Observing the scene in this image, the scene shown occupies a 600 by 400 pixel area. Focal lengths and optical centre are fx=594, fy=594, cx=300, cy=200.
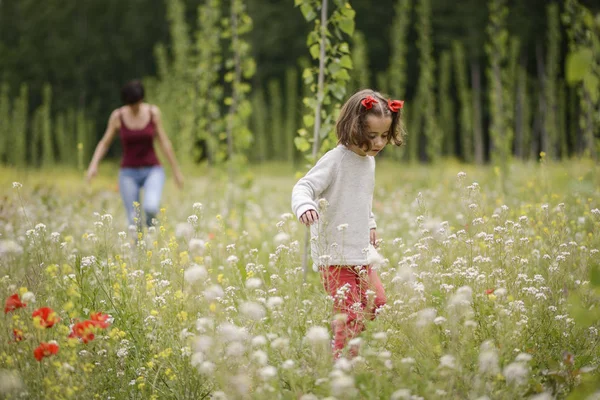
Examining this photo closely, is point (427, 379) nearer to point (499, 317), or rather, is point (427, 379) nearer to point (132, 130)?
point (499, 317)

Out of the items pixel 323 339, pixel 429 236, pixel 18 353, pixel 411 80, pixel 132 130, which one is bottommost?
pixel 18 353

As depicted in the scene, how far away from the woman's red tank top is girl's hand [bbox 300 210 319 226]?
3987mm

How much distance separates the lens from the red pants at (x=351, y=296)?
3.12m

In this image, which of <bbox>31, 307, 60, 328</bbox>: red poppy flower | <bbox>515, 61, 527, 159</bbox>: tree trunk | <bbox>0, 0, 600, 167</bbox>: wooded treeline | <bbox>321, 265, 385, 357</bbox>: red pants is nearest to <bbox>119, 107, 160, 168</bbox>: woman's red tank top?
<bbox>321, 265, 385, 357</bbox>: red pants

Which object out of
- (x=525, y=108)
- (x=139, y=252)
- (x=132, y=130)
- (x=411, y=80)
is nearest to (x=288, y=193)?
(x=132, y=130)

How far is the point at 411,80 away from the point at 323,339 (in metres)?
31.3

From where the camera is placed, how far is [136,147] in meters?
6.67

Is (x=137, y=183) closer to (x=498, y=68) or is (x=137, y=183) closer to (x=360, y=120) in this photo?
(x=360, y=120)

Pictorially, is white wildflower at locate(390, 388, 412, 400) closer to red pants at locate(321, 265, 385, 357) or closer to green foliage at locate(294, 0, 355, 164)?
red pants at locate(321, 265, 385, 357)

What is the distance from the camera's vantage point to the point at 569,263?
3.59 m

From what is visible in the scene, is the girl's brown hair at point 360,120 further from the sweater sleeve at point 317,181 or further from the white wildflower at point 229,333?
the white wildflower at point 229,333

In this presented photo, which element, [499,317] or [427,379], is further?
[499,317]

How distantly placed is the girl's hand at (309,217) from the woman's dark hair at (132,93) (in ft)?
13.3

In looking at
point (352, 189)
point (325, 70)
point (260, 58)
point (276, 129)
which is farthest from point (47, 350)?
point (260, 58)
